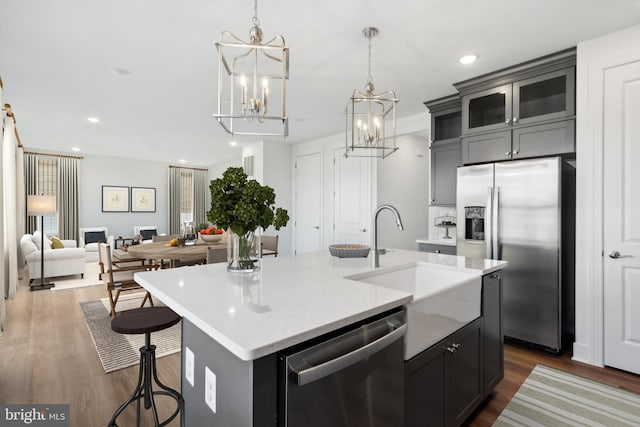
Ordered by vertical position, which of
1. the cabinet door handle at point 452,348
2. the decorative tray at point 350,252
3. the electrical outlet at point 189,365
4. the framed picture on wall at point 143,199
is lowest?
the cabinet door handle at point 452,348

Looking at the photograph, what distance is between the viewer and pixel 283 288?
4.54ft

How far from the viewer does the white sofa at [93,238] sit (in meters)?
7.35

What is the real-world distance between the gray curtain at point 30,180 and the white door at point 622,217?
10117 mm

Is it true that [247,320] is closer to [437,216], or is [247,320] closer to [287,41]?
[287,41]

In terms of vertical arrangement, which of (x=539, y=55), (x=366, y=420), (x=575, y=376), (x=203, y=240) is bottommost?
(x=575, y=376)

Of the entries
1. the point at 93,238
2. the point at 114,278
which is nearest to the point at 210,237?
the point at 114,278

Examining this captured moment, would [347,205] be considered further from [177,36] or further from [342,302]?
[342,302]

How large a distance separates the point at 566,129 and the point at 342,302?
2.76 m

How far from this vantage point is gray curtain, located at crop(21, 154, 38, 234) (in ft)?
24.6

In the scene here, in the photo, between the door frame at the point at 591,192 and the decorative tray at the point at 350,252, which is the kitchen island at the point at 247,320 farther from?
the door frame at the point at 591,192

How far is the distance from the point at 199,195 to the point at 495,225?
8.78 meters

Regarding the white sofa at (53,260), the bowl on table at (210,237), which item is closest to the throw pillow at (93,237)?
the white sofa at (53,260)

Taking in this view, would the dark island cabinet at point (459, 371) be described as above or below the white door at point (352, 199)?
below

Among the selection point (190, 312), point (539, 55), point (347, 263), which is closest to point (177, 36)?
point (347, 263)
